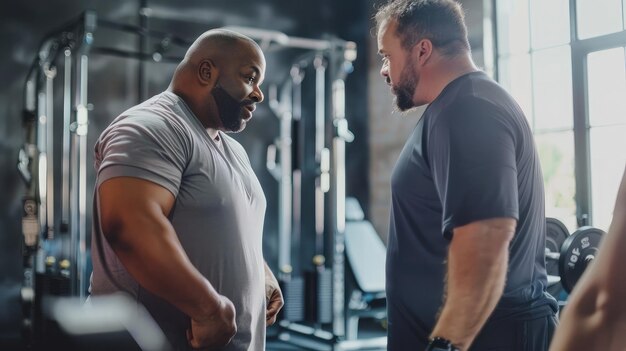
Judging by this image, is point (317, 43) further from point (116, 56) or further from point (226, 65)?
point (226, 65)

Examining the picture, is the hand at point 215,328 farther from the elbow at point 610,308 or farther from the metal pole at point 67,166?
the metal pole at point 67,166

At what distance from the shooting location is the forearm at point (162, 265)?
1294mm

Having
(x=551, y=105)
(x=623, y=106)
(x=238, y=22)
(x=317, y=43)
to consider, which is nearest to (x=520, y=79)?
(x=551, y=105)

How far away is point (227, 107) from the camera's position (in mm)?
1699

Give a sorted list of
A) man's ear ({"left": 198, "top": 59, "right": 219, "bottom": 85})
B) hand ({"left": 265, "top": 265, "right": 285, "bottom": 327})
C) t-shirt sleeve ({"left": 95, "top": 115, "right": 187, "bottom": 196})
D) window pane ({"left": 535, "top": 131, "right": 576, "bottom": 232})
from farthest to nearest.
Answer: window pane ({"left": 535, "top": 131, "right": 576, "bottom": 232}), hand ({"left": 265, "top": 265, "right": 285, "bottom": 327}), man's ear ({"left": 198, "top": 59, "right": 219, "bottom": 85}), t-shirt sleeve ({"left": 95, "top": 115, "right": 187, "bottom": 196})

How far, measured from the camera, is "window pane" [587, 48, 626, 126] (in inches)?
175

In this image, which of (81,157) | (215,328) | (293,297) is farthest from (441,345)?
(293,297)

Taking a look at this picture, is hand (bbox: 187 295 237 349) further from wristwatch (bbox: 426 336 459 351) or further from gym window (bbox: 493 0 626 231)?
gym window (bbox: 493 0 626 231)

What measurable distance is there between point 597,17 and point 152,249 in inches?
163

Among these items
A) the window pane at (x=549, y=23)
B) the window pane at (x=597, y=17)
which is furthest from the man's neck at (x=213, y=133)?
the window pane at (x=549, y=23)

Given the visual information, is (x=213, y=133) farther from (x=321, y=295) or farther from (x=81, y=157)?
(x=321, y=295)

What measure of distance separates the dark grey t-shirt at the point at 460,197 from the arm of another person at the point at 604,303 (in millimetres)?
692

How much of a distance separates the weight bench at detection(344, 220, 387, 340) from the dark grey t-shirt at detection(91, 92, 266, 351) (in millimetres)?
3669

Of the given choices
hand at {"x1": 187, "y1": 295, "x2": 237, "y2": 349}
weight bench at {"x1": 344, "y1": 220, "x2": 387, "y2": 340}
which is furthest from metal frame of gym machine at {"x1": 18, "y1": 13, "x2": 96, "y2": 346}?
hand at {"x1": 187, "y1": 295, "x2": 237, "y2": 349}
